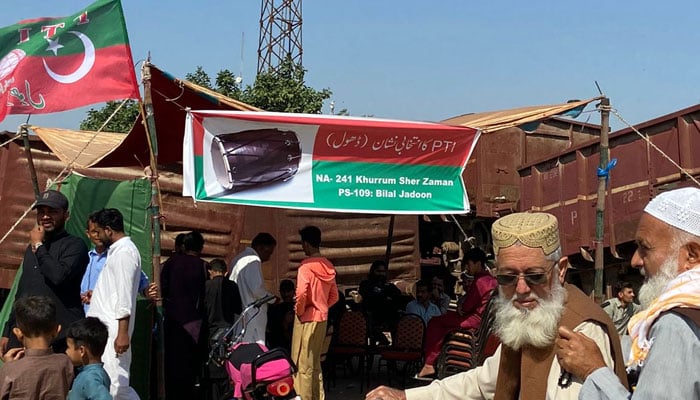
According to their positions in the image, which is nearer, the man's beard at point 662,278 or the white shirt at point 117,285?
the man's beard at point 662,278

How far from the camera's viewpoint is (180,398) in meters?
6.91

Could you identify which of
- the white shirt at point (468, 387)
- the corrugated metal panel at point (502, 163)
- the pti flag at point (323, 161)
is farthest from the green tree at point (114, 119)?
the white shirt at point (468, 387)

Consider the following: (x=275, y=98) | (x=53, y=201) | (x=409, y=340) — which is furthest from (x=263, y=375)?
(x=275, y=98)

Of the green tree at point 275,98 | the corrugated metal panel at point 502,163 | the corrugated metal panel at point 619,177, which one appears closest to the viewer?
the corrugated metal panel at point 619,177

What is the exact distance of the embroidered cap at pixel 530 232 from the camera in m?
2.48

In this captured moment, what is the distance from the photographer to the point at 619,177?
9.70 m

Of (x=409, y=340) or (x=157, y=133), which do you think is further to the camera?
(x=409, y=340)

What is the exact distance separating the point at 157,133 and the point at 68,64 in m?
1.48

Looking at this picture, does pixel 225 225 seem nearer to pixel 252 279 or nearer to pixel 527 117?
pixel 252 279

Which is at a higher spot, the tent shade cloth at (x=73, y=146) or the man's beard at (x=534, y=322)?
the tent shade cloth at (x=73, y=146)

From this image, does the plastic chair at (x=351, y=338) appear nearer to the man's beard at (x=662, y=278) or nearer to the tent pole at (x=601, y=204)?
the tent pole at (x=601, y=204)

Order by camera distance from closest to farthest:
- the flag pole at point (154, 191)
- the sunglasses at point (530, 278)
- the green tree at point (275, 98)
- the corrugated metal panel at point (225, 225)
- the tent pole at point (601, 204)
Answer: the sunglasses at point (530, 278) → the flag pole at point (154, 191) → the tent pole at point (601, 204) → the corrugated metal panel at point (225, 225) → the green tree at point (275, 98)

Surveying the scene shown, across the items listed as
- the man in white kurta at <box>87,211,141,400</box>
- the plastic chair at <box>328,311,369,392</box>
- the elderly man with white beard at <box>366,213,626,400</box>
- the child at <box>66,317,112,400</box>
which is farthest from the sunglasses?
the plastic chair at <box>328,311,369,392</box>

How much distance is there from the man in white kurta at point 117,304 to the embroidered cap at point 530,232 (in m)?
3.27
